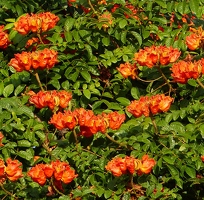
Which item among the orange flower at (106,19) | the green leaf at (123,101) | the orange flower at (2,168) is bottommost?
the green leaf at (123,101)

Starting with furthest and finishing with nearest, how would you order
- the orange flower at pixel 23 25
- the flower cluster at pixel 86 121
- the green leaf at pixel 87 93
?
the green leaf at pixel 87 93 → the orange flower at pixel 23 25 → the flower cluster at pixel 86 121

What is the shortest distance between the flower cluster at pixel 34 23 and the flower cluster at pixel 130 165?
0.90 meters

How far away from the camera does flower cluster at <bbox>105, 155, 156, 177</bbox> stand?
2762 millimetres

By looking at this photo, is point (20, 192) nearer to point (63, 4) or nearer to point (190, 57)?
point (190, 57)

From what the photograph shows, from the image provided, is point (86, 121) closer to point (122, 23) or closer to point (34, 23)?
point (34, 23)

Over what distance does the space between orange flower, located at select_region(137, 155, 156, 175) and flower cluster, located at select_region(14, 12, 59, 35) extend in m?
0.93

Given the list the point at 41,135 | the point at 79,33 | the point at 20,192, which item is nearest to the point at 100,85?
the point at 79,33

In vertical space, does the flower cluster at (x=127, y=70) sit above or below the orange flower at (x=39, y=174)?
above

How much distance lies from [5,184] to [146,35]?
1139mm

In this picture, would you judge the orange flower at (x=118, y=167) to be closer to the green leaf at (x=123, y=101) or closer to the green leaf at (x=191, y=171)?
the green leaf at (x=191, y=171)

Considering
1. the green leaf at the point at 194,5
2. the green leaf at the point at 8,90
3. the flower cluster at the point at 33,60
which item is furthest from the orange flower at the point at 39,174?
the green leaf at the point at 194,5

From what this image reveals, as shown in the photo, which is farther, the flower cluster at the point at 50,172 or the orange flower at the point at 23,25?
the orange flower at the point at 23,25

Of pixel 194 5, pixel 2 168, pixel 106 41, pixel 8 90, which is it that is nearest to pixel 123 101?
pixel 106 41

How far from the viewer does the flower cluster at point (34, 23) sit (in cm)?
332
